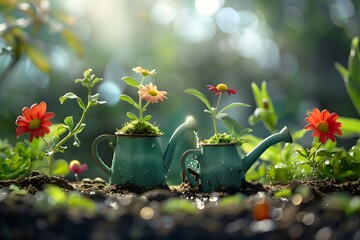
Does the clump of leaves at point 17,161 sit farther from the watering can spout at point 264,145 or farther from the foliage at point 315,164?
the foliage at point 315,164

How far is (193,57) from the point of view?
8.34m

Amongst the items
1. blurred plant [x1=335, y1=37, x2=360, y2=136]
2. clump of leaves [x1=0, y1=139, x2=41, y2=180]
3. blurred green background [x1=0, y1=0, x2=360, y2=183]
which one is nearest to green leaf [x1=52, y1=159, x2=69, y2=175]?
clump of leaves [x1=0, y1=139, x2=41, y2=180]

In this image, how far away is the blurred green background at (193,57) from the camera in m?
6.33

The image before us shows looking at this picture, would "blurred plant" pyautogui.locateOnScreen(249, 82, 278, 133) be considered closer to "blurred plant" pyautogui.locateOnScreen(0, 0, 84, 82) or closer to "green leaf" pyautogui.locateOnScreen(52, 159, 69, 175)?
"green leaf" pyautogui.locateOnScreen(52, 159, 69, 175)

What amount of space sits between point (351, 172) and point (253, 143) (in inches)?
22.0

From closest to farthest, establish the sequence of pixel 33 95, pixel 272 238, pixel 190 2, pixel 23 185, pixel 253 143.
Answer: pixel 272 238
pixel 23 185
pixel 253 143
pixel 33 95
pixel 190 2

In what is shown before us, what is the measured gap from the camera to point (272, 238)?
0.65 meters

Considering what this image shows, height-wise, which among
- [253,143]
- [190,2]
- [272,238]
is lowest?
[253,143]

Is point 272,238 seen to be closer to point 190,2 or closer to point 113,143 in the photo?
point 113,143

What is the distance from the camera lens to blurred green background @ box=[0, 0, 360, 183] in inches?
249

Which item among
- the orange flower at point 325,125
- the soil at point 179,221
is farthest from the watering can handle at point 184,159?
the soil at point 179,221

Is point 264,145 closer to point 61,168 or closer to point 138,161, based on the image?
point 138,161

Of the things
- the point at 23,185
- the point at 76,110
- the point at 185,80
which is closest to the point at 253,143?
the point at 23,185

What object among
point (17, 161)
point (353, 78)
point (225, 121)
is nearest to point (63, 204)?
point (225, 121)
